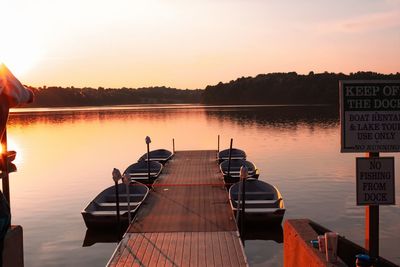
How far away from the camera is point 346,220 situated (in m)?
23.4

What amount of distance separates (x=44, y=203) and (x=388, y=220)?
70.1 ft

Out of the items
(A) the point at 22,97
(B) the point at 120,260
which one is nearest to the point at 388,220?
(B) the point at 120,260

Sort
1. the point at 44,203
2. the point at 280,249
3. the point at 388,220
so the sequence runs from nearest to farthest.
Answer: the point at 280,249 < the point at 388,220 < the point at 44,203

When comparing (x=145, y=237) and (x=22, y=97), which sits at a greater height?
(x=22, y=97)

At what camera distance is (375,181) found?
811 centimetres

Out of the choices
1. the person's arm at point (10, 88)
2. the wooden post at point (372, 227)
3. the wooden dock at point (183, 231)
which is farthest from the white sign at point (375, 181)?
the person's arm at point (10, 88)

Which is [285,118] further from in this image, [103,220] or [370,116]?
[370,116]

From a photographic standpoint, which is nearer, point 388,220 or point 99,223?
point 99,223

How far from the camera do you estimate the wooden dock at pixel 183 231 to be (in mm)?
13070

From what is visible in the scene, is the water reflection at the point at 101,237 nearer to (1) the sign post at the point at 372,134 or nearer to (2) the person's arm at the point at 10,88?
(1) the sign post at the point at 372,134

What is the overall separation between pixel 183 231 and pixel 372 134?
31.0 ft

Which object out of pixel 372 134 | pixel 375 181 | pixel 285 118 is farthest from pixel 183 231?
pixel 285 118

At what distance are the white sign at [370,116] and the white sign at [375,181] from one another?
0.24 metres

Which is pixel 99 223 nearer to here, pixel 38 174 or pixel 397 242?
pixel 397 242
